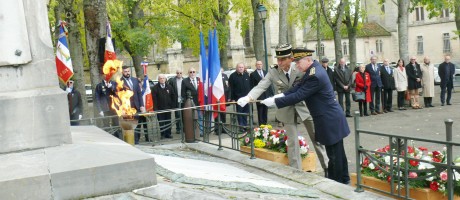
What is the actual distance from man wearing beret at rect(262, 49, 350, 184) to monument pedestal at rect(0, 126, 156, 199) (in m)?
2.77

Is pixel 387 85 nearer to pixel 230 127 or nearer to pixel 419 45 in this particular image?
pixel 230 127

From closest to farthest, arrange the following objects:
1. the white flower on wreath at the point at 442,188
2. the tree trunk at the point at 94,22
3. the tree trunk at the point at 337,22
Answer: the white flower on wreath at the point at 442,188 < the tree trunk at the point at 94,22 < the tree trunk at the point at 337,22

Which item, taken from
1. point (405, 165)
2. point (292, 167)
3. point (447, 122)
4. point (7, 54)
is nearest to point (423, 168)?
point (405, 165)

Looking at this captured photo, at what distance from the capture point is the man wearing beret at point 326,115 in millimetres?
7377

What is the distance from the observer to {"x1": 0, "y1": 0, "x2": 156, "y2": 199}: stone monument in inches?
199

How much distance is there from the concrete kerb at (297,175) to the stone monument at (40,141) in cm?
245

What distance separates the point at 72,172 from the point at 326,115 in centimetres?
373

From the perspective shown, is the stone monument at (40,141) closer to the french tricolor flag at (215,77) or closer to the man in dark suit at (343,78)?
the french tricolor flag at (215,77)

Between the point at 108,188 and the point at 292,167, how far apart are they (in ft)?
12.1

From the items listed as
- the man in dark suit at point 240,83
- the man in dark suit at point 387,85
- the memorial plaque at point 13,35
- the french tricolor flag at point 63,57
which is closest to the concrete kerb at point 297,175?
the french tricolor flag at point 63,57

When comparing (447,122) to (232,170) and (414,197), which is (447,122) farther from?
(232,170)

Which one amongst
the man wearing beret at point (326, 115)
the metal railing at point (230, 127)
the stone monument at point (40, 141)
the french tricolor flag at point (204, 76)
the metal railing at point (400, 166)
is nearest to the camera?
the stone monument at point (40, 141)

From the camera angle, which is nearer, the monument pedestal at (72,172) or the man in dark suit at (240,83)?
the monument pedestal at (72,172)

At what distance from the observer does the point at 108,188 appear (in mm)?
5281
